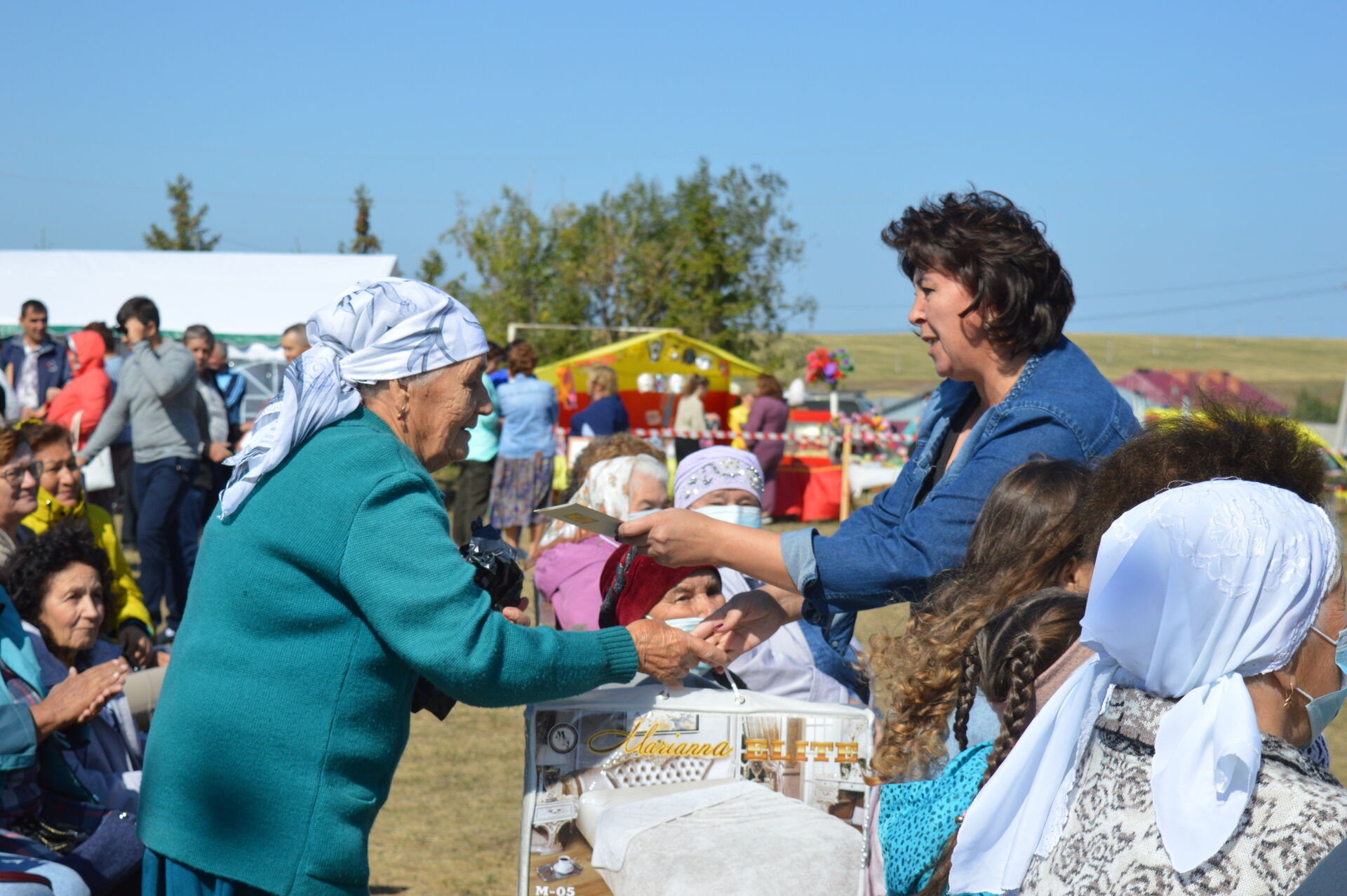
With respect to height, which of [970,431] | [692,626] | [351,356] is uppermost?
[351,356]

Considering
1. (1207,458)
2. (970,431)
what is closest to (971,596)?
(1207,458)

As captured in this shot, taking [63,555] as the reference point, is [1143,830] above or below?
above

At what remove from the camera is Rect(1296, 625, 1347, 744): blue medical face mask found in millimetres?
1467

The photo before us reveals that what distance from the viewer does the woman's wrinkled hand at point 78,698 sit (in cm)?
310

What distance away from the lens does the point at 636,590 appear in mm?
2596

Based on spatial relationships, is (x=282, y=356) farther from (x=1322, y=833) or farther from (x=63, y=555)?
(x=1322, y=833)

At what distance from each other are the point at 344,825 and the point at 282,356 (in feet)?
42.2

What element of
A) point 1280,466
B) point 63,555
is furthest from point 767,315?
point 1280,466

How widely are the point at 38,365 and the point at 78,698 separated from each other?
7498 mm

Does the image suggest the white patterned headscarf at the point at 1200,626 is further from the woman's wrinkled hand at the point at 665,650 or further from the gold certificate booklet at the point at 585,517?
the gold certificate booklet at the point at 585,517

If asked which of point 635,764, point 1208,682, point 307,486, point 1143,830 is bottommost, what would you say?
point 635,764

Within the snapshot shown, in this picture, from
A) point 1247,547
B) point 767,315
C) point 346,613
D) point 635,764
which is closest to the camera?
point 1247,547

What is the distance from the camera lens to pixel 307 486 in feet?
→ 6.20

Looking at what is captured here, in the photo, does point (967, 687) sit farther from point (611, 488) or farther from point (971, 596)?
point (611, 488)
